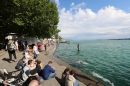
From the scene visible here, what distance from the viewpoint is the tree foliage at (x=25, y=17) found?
22.1 m

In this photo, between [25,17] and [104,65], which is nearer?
[104,65]

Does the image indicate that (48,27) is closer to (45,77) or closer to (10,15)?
(10,15)

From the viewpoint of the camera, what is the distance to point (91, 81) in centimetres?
950

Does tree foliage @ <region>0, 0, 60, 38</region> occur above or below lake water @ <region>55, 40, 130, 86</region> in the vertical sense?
above

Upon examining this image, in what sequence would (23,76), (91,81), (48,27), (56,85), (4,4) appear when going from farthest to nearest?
(48,27)
(4,4)
(91,81)
(56,85)
(23,76)

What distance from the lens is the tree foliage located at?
22.1 metres

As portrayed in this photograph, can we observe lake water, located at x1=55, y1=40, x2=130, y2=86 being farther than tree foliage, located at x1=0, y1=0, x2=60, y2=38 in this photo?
No

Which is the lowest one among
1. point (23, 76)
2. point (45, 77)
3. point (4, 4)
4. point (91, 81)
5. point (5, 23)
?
point (91, 81)

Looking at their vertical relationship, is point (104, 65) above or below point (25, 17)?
below

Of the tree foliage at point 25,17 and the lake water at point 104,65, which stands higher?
the tree foliage at point 25,17

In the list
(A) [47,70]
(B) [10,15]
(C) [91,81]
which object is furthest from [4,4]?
(C) [91,81]

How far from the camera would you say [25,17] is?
899 inches

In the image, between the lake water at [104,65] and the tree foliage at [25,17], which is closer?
the lake water at [104,65]

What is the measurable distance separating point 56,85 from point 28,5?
764 inches
